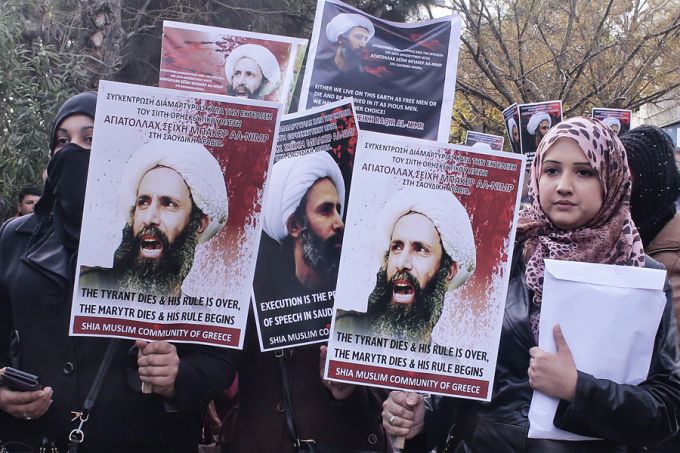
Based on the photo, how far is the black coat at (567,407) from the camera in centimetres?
251

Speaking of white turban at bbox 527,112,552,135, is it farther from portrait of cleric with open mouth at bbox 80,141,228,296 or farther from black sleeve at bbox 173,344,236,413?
portrait of cleric with open mouth at bbox 80,141,228,296

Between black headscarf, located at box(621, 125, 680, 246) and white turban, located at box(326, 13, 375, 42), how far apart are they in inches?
45.2

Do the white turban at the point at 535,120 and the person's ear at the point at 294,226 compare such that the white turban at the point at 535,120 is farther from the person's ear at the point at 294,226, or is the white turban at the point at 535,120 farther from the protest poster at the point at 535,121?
the person's ear at the point at 294,226

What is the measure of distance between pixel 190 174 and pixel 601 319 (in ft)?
4.25

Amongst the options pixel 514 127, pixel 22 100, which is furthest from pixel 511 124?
pixel 22 100

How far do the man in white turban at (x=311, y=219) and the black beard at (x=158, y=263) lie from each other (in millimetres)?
347

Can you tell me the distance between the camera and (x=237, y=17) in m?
10.5

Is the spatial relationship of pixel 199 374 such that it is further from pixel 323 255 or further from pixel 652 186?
pixel 652 186

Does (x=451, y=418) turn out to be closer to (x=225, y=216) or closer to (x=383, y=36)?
(x=225, y=216)

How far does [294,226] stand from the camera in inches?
116

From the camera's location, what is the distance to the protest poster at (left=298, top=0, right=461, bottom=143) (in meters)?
3.47

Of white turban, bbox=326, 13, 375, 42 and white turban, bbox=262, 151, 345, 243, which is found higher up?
white turban, bbox=326, 13, 375, 42

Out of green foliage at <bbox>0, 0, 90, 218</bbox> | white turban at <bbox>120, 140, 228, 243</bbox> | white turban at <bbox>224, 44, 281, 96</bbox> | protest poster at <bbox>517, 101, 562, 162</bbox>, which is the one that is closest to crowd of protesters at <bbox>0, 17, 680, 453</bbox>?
white turban at <bbox>120, 140, 228, 243</bbox>

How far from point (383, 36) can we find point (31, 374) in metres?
1.86
